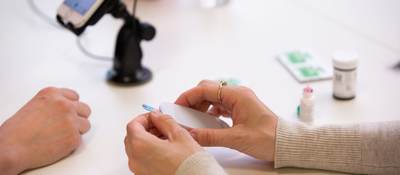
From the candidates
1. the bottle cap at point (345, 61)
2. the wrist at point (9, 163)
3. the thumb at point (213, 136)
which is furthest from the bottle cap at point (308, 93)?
the wrist at point (9, 163)

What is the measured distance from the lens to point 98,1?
1.13 meters

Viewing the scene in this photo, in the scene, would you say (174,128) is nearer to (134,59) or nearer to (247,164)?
(247,164)

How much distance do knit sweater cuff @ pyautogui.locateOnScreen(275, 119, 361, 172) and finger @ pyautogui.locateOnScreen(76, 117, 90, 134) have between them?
14.7 inches

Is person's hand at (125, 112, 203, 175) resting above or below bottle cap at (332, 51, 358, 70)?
below

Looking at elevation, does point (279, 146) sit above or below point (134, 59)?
below

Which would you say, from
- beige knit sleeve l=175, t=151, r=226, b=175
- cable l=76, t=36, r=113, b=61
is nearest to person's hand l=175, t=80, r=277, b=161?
beige knit sleeve l=175, t=151, r=226, b=175

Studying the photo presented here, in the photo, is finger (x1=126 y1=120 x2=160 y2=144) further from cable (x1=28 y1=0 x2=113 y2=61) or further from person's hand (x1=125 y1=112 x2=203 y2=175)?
cable (x1=28 y1=0 x2=113 y2=61)

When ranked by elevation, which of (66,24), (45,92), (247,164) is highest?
(66,24)

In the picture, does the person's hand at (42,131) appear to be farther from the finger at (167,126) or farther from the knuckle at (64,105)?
the finger at (167,126)

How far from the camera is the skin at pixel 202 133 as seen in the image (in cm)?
78

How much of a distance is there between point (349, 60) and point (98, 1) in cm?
54

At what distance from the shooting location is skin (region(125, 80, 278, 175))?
0.78 meters

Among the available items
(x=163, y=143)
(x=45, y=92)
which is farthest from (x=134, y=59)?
(x=163, y=143)

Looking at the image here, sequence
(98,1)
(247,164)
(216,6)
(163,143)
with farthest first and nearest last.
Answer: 1. (216,6)
2. (98,1)
3. (247,164)
4. (163,143)
